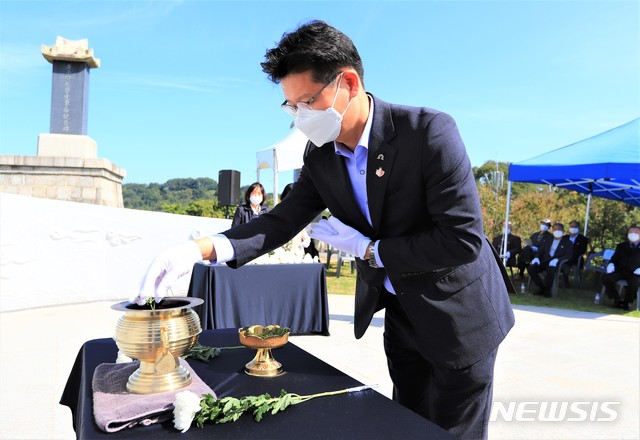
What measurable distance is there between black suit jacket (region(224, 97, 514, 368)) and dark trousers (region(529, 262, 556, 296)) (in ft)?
25.2

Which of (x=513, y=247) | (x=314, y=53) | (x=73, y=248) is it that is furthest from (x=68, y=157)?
(x=314, y=53)

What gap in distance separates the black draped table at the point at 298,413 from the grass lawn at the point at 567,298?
22.1 ft

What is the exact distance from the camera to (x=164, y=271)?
125 cm

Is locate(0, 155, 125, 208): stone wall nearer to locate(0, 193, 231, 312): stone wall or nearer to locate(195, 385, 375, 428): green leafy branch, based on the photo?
locate(0, 193, 231, 312): stone wall

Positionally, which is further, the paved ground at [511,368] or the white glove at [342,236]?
the paved ground at [511,368]

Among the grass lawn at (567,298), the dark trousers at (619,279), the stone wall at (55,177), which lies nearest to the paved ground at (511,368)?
the grass lawn at (567,298)

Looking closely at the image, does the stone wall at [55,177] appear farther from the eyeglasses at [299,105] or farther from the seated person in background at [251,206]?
the eyeglasses at [299,105]

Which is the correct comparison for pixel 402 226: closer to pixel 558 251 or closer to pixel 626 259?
pixel 626 259

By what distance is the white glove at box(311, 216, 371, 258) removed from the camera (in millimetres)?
1312

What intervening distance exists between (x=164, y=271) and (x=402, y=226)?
2.11 ft

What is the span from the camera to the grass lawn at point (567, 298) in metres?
7.15

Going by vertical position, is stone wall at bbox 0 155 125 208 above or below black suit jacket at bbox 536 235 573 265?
above

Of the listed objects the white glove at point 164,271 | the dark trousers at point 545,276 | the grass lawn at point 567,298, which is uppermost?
the white glove at point 164,271

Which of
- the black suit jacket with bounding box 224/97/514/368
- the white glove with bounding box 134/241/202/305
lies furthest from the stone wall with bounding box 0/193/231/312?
the black suit jacket with bounding box 224/97/514/368
